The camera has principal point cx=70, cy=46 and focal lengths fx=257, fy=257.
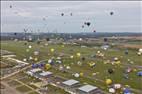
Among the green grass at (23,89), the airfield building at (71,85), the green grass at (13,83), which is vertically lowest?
the green grass at (13,83)

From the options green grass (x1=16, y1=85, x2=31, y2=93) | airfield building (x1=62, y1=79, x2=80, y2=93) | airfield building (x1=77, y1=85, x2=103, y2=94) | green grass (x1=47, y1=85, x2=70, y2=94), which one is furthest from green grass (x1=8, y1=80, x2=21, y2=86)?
airfield building (x1=77, y1=85, x2=103, y2=94)

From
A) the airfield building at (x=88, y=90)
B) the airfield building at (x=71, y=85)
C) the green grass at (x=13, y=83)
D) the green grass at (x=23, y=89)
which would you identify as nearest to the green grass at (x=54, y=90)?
the airfield building at (x=71, y=85)

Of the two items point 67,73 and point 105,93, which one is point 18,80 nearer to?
point 67,73

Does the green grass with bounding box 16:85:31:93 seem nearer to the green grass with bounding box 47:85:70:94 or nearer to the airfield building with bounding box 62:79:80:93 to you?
the green grass with bounding box 47:85:70:94

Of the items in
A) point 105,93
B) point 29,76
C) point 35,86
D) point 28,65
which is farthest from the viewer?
point 28,65

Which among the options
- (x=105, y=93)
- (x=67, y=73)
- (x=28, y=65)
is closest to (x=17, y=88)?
(x=67, y=73)

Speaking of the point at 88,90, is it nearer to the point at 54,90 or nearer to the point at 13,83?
the point at 54,90

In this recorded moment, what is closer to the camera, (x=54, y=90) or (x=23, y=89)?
(x=54, y=90)

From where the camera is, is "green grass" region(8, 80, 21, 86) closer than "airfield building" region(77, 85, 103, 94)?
No

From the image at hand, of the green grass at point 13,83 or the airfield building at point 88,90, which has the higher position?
the airfield building at point 88,90

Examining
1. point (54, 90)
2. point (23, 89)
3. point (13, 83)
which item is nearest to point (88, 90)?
point (54, 90)

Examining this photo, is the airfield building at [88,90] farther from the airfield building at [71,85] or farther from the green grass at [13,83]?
the green grass at [13,83]
